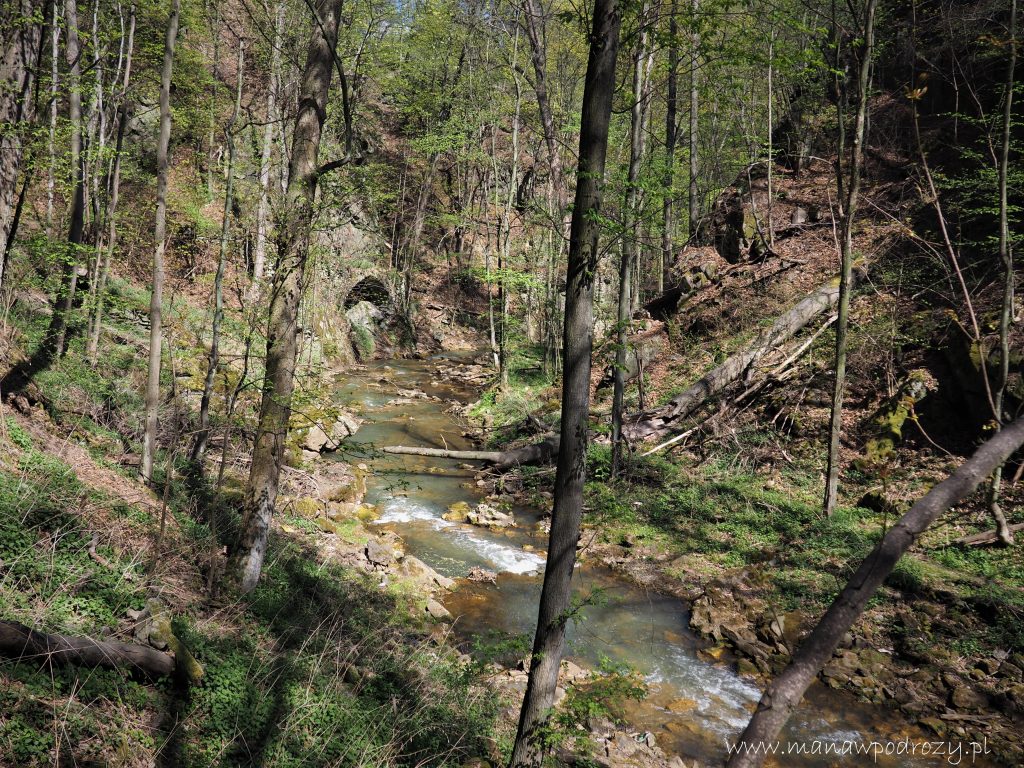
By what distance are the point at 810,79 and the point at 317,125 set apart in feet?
64.9

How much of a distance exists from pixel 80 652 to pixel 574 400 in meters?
3.89

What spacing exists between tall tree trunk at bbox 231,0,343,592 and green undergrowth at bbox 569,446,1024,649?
4.00m

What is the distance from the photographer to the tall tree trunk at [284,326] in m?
6.00

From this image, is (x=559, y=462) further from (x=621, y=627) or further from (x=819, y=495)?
(x=819, y=495)

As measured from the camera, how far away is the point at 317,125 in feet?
20.9

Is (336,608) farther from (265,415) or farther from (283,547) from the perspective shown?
(265,415)

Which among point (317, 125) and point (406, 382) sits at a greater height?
point (317, 125)

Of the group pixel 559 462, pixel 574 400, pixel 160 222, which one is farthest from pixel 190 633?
pixel 160 222

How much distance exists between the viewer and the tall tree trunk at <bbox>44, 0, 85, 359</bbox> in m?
9.40

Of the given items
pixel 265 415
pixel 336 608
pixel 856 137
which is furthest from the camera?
pixel 856 137

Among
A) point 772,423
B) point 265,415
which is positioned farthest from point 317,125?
point 772,423

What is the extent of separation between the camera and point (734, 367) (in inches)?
570

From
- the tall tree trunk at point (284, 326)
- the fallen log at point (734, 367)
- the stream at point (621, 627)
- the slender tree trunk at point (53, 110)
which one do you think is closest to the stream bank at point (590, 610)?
the stream at point (621, 627)

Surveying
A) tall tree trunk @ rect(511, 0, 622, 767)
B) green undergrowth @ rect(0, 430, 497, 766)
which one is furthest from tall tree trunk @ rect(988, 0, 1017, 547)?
green undergrowth @ rect(0, 430, 497, 766)
